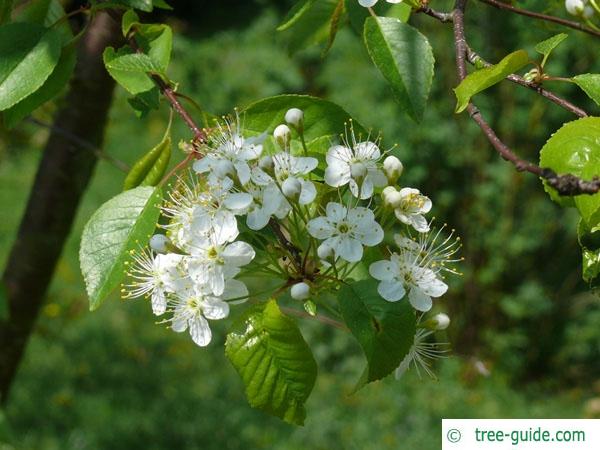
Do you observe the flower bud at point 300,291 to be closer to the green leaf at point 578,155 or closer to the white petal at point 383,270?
the white petal at point 383,270

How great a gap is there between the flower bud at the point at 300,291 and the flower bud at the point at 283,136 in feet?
0.56

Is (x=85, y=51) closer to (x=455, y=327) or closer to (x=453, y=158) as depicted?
(x=453, y=158)

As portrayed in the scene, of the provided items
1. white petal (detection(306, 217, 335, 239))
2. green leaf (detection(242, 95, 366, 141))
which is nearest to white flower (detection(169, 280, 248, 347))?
white petal (detection(306, 217, 335, 239))

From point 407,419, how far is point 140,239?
2878mm

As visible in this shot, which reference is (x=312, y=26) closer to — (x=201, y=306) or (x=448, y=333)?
(x=201, y=306)

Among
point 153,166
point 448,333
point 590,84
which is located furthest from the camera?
point 448,333

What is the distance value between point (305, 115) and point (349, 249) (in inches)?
8.3

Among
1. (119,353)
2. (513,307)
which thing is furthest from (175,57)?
(513,307)

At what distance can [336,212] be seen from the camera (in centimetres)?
93

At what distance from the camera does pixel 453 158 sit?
4059 millimetres

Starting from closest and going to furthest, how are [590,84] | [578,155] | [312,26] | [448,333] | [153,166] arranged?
[578,155], [590,84], [153,166], [312,26], [448,333]

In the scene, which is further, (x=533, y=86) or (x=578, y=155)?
(x=533, y=86)

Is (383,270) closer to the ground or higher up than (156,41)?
closer to the ground

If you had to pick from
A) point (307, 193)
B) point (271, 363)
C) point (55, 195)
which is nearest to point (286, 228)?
point (307, 193)
